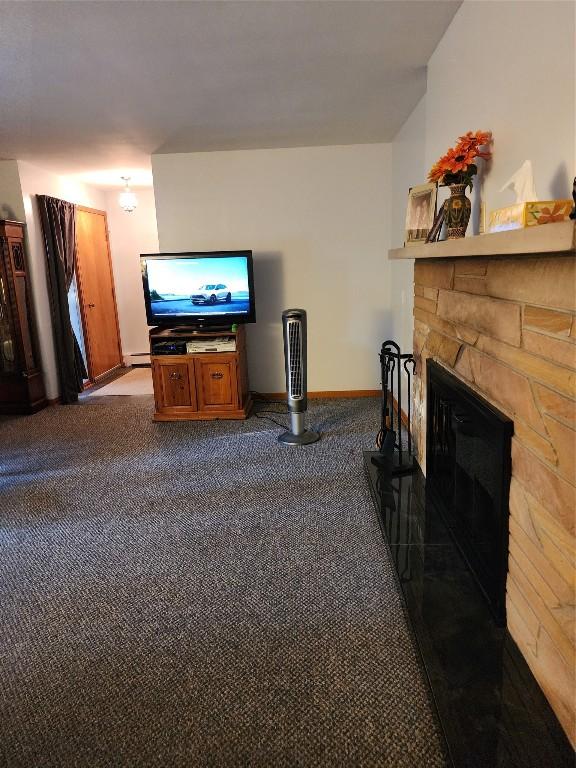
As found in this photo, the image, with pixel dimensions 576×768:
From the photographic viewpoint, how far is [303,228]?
4809 millimetres

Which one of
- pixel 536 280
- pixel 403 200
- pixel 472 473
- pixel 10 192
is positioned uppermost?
pixel 10 192

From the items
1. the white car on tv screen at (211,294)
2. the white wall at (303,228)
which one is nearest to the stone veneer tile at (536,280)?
the white car on tv screen at (211,294)

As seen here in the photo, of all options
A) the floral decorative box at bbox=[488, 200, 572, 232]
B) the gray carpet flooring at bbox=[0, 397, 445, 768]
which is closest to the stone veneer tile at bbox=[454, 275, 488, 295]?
the floral decorative box at bbox=[488, 200, 572, 232]

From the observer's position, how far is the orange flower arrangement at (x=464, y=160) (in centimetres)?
188

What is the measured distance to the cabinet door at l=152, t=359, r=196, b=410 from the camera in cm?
450

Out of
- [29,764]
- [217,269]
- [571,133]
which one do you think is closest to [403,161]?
[217,269]

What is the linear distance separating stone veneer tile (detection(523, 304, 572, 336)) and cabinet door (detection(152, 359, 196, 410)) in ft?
11.2

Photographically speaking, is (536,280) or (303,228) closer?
(536,280)

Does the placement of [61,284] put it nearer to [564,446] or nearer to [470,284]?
[470,284]

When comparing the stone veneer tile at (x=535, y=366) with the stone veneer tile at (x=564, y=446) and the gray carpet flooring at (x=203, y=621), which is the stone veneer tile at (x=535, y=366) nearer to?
the stone veneer tile at (x=564, y=446)

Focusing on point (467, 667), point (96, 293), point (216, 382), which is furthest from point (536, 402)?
point (96, 293)

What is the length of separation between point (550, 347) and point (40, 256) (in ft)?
16.8

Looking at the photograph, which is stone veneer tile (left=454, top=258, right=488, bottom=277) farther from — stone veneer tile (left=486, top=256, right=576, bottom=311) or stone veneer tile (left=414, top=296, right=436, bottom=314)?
stone veneer tile (left=414, top=296, right=436, bottom=314)

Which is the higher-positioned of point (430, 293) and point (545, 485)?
point (430, 293)
